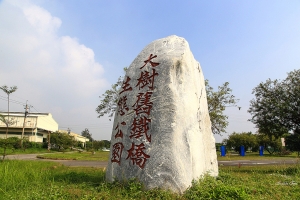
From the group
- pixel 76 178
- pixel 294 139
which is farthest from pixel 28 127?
pixel 76 178

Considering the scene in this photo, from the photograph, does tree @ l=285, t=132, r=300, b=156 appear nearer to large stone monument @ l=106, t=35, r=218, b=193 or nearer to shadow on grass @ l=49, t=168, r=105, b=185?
large stone monument @ l=106, t=35, r=218, b=193

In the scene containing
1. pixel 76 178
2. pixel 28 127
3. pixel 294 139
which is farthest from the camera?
pixel 28 127

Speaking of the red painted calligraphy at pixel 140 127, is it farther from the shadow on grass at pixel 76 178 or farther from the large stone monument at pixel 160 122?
the shadow on grass at pixel 76 178

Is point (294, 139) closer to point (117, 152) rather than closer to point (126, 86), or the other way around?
point (126, 86)

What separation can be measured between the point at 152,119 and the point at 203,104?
6.76 feet

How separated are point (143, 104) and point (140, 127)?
0.49 meters

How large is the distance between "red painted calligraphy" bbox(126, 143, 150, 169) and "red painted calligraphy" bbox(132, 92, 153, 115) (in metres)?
0.71

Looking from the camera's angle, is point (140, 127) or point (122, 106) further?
point (122, 106)

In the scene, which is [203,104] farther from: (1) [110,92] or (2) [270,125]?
(1) [110,92]

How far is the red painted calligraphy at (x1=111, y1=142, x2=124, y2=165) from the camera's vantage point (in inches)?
218

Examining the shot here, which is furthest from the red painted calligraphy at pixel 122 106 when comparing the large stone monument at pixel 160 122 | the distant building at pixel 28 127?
the distant building at pixel 28 127

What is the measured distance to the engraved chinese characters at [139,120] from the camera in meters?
5.22

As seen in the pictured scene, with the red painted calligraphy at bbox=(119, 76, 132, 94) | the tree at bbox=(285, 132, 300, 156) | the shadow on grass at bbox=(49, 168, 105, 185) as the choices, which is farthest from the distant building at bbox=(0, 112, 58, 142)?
the red painted calligraphy at bbox=(119, 76, 132, 94)

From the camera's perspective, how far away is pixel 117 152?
5609 mm
